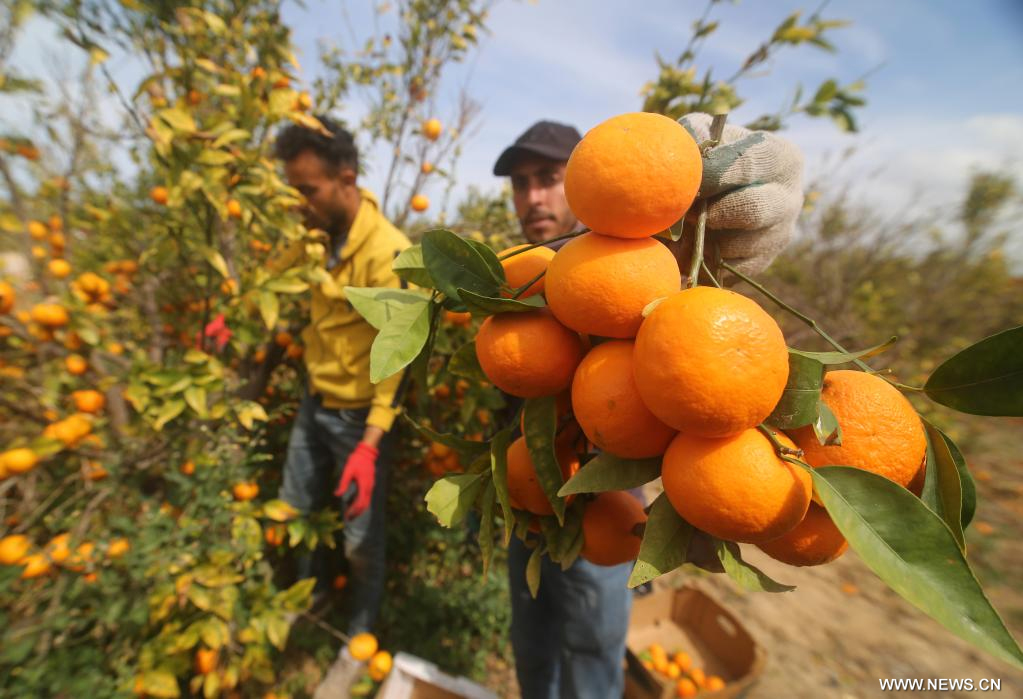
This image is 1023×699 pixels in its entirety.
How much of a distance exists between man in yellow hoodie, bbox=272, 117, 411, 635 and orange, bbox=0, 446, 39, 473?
0.85 meters

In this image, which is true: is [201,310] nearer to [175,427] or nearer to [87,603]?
[175,427]

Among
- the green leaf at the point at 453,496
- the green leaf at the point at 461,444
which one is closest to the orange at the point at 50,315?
the green leaf at the point at 461,444

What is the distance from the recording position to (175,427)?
1457 mm

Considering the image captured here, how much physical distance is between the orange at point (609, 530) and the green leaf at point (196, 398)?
1081 millimetres

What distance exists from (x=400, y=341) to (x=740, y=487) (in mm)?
427

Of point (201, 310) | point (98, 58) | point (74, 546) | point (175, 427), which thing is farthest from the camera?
point (201, 310)

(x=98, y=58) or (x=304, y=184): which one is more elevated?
(x=98, y=58)

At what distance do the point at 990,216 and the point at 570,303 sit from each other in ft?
35.5

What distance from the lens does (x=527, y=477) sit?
65cm

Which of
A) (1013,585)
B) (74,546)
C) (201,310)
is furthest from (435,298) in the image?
(1013,585)

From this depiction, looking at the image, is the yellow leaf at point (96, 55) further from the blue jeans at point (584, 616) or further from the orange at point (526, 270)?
the blue jeans at point (584, 616)

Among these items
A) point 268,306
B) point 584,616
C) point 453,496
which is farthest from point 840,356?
point 268,306

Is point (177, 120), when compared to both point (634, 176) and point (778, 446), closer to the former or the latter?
point (634, 176)

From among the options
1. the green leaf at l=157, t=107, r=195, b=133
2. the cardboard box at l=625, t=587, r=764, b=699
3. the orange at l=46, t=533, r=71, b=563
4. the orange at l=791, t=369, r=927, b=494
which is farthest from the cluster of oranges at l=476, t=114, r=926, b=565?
the cardboard box at l=625, t=587, r=764, b=699
